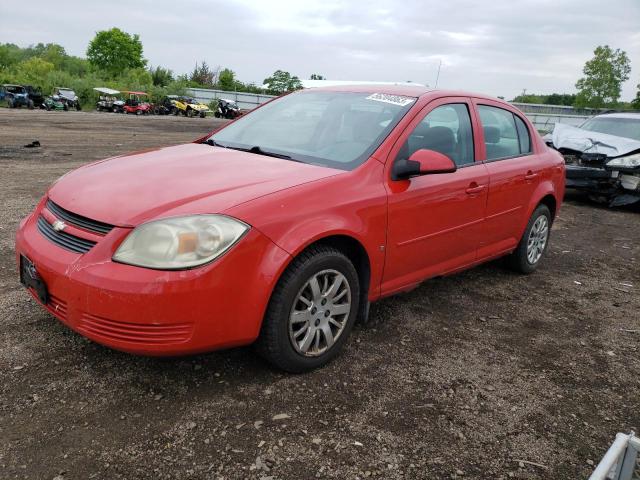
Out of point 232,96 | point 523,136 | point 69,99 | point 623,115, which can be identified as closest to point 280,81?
point 232,96

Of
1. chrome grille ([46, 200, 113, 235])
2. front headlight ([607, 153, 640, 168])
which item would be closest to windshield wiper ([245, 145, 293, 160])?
chrome grille ([46, 200, 113, 235])

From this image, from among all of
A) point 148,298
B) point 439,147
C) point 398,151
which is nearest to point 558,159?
point 439,147

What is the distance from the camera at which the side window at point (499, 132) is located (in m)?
4.18

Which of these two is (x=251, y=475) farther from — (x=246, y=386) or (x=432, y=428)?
(x=432, y=428)

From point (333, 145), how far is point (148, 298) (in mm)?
1592

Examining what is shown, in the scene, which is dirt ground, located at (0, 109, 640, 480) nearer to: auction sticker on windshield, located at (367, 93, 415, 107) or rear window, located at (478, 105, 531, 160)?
rear window, located at (478, 105, 531, 160)

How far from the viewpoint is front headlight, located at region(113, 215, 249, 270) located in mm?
2402

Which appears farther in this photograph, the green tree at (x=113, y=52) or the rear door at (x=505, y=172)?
the green tree at (x=113, y=52)

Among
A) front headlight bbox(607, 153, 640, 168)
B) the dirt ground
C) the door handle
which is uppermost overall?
front headlight bbox(607, 153, 640, 168)

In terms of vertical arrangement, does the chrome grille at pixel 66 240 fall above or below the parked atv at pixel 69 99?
below

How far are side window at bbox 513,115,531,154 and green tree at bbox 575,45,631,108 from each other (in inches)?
2056

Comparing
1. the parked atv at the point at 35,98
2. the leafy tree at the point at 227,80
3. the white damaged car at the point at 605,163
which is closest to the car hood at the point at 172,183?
the white damaged car at the point at 605,163

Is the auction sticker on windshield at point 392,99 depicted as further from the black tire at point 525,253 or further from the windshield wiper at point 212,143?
the black tire at point 525,253

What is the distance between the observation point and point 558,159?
16.6ft
